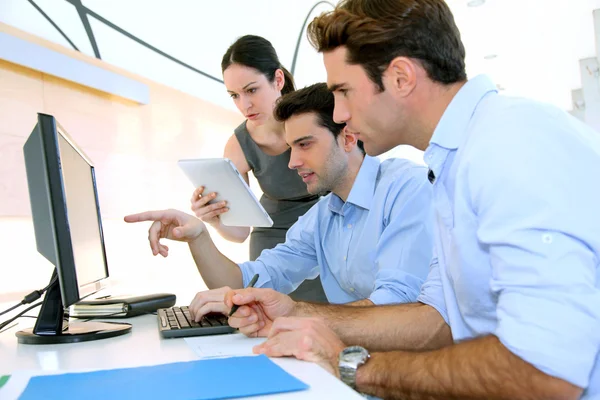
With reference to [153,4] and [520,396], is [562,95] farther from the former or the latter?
[520,396]

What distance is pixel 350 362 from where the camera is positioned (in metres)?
0.88

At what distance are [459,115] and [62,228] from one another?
70 centimetres

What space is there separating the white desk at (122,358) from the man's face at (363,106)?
553 millimetres

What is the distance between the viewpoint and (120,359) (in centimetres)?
90

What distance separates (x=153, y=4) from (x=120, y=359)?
6.23 ft

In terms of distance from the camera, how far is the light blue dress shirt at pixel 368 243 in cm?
143

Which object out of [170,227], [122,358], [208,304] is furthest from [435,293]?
[170,227]

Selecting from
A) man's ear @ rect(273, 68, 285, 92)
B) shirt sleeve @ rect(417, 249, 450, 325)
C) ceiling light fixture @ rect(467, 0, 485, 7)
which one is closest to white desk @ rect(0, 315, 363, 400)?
shirt sleeve @ rect(417, 249, 450, 325)

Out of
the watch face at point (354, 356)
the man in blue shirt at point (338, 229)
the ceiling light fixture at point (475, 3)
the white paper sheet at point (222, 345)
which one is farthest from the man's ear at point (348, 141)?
the ceiling light fixture at point (475, 3)

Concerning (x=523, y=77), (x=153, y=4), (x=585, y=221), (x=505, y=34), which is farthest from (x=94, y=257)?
(x=523, y=77)

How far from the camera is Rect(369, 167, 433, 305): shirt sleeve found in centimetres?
138

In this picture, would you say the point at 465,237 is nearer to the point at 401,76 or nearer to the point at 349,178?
the point at 401,76

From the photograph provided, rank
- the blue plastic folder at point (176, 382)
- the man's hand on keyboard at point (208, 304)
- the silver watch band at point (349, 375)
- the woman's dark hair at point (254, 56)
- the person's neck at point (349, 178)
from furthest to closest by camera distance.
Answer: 1. the woman's dark hair at point (254, 56)
2. the person's neck at point (349, 178)
3. the man's hand on keyboard at point (208, 304)
4. the silver watch band at point (349, 375)
5. the blue plastic folder at point (176, 382)

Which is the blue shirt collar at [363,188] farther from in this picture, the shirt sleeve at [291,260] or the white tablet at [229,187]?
the white tablet at [229,187]
